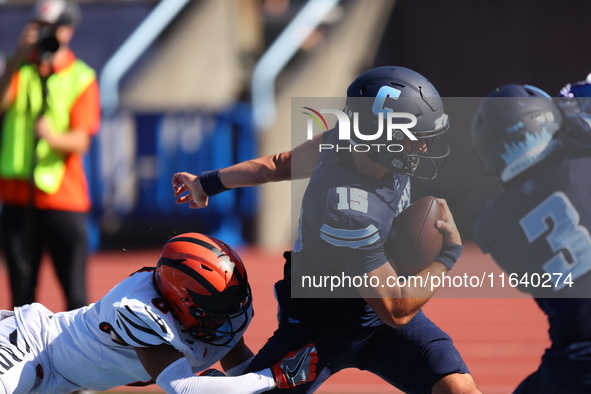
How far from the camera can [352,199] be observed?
2.83m

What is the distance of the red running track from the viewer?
4539 millimetres

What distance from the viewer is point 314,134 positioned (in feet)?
11.1

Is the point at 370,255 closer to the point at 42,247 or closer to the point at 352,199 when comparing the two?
the point at 352,199

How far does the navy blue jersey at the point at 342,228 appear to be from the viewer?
2805mm

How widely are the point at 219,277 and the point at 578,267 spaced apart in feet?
4.60

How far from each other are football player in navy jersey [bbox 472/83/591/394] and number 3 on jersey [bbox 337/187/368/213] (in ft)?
1.56

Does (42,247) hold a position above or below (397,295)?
above

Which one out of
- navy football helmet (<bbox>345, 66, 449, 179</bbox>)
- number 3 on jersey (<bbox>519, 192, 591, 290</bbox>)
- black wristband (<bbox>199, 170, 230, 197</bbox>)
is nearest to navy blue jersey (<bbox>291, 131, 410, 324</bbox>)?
navy football helmet (<bbox>345, 66, 449, 179</bbox>)

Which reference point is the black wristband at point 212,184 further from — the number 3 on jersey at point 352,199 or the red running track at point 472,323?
the red running track at point 472,323

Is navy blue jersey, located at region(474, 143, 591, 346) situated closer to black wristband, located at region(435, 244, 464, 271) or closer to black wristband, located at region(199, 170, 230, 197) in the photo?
black wristband, located at region(435, 244, 464, 271)

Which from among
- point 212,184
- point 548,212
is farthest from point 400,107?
point 212,184

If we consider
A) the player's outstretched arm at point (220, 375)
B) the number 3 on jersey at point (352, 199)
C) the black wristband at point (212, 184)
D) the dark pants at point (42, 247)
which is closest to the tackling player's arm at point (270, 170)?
the black wristband at point (212, 184)

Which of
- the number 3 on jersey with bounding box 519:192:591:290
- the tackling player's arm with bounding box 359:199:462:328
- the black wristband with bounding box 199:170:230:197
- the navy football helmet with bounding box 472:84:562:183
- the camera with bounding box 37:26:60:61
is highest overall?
the camera with bounding box 37:26:60:61

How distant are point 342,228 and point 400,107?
0.54m
